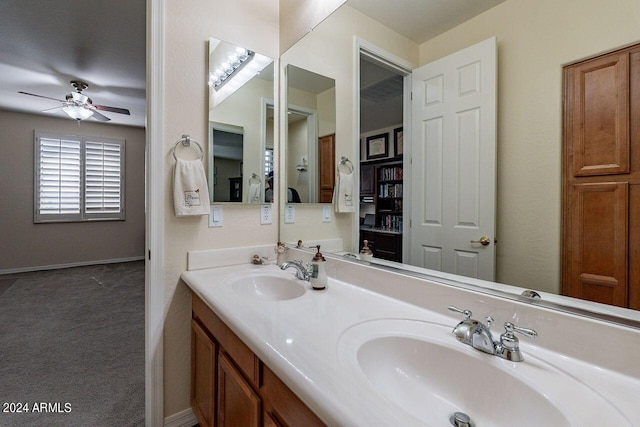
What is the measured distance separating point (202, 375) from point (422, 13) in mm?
1814

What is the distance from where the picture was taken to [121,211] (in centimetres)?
548

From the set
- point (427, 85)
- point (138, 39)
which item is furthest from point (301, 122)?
point (138, 39)

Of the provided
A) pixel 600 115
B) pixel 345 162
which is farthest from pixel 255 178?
pixel 600 115

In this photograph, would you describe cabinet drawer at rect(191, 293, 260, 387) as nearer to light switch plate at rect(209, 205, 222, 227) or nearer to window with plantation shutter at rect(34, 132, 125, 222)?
light switch plate at rect(209, 205, 222, 227)

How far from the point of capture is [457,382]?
732 mm

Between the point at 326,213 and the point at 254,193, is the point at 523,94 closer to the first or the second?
the point at 326,213

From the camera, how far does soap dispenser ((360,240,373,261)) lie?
4.46 ft

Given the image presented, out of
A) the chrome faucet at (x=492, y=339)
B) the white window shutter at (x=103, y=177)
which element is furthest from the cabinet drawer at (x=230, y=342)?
the white window shutter at (x=103, y=177)

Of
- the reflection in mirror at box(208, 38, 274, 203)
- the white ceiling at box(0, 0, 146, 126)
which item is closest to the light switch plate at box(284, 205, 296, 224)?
the reflection in mirror at box(208, 38, 274, 203)

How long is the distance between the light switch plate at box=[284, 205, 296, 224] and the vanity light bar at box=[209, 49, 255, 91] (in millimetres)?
793

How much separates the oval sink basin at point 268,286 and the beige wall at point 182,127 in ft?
0.97

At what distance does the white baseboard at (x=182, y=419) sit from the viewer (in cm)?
152

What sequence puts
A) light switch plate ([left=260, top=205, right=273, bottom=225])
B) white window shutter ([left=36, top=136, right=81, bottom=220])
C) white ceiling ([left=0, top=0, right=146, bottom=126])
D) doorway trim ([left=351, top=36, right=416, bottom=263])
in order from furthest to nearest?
1. white window shutter ([left=36, top=136, right=81, bottom=220])
2. white ceiling ([left=0, top=0, right=146, bottom=126])
3. light switch plate ([left=260, top=205, right=273, bottom=225])
4. doorway trim ([left=351, top=36, right=416, bottom=263])

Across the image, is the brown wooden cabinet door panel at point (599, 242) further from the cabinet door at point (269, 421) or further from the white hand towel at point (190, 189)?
the white hand towel at point (190, 189)
